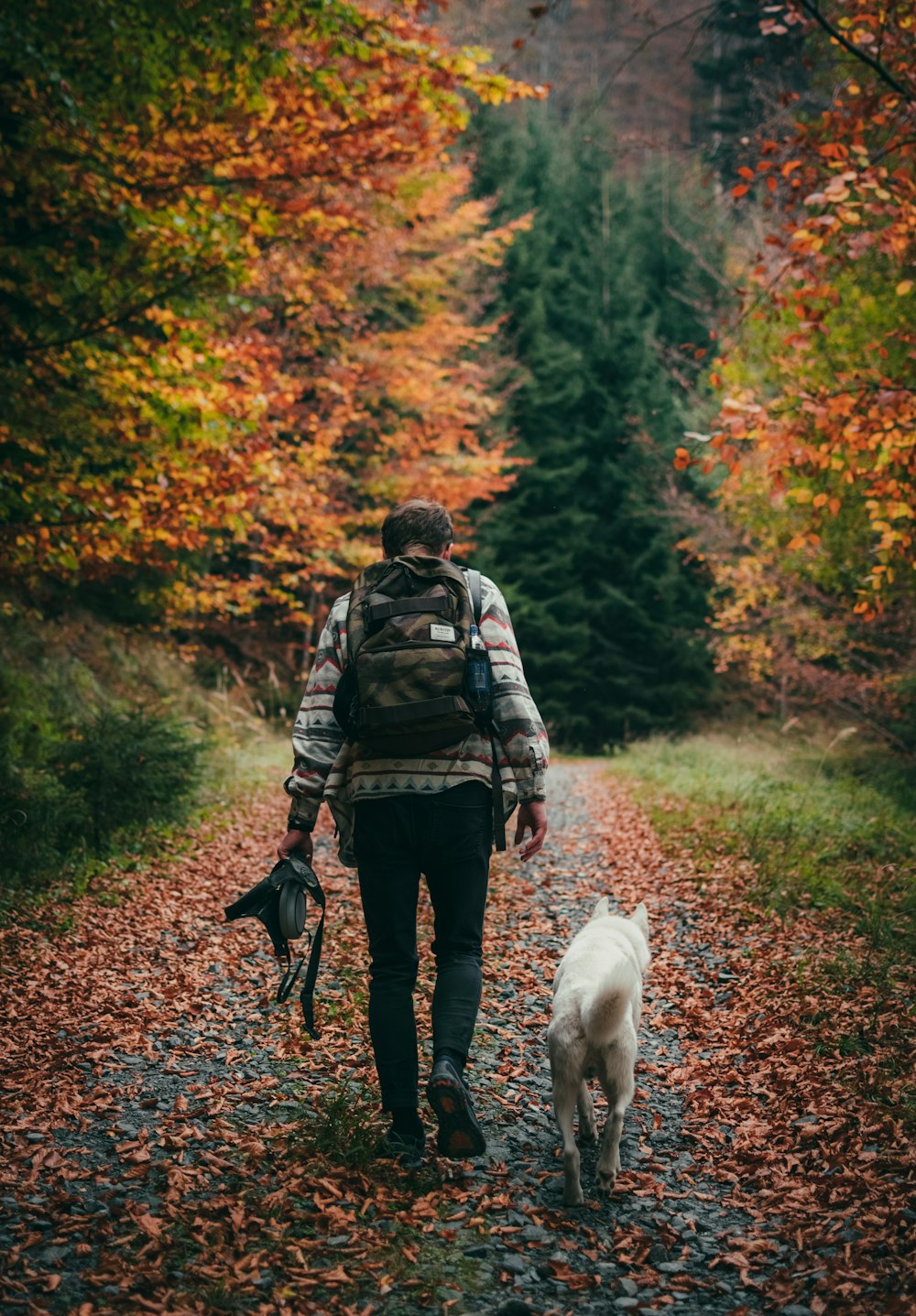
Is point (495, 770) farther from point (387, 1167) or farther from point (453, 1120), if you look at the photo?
point (387, 1167)

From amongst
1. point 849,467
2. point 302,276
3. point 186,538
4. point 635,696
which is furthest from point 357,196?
point 635,696

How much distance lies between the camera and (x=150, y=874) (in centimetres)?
689

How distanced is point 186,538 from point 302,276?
474cm

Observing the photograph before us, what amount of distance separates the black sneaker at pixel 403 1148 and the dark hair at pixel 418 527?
6.40 feet

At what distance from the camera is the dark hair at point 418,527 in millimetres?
3293

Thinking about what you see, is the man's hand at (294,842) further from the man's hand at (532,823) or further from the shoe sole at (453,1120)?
the shoe sole at (453,1120)

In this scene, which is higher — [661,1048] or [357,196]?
[357,196]

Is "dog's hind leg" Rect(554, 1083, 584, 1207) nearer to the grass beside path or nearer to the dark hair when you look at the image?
the grass beside path

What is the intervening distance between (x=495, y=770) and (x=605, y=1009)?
32.4 inches

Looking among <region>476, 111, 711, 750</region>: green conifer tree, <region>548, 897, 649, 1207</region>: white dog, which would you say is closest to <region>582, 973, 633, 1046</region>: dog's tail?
<region>548, 897, 649, 1207</region>: white dog

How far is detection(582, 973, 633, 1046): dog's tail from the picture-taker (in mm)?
2869

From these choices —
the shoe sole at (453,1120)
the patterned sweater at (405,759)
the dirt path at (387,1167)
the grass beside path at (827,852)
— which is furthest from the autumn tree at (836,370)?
the shoe sole at (453,1120)

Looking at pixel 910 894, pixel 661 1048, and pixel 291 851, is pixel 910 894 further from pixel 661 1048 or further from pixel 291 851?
pixel 291 851

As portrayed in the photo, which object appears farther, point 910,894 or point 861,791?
point 861,791
